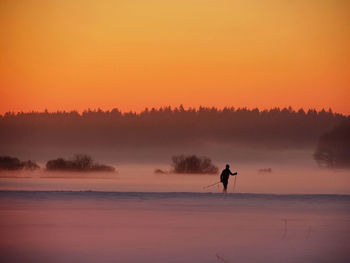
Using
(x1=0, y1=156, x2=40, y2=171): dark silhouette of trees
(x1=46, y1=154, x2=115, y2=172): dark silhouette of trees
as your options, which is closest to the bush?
(x1=46, y1=154, x2=115, y2=172): dark silhouette of trees

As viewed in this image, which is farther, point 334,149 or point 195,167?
point 334,149

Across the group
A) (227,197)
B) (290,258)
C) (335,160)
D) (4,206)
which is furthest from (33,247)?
(335,160)

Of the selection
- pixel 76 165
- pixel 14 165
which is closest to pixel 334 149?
pixel 76 165

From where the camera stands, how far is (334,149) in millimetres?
93062

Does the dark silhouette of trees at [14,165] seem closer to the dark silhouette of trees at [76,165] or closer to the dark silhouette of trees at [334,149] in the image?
the dark silhouette of trees at [76,165]

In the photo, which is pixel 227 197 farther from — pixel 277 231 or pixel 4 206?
pixel 277 231

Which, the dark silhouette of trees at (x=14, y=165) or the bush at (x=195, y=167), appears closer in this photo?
the bush at (x=195, y=167)

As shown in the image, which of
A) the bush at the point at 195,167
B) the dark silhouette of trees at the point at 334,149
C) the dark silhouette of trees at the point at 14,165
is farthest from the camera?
the dark silhouette of trees at the point at 334,149

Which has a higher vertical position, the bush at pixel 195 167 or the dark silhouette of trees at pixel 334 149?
the dark silhouette of trees at pixel 334 149

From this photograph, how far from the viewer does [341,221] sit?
86.8 ft

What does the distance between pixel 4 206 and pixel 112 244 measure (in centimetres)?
1083

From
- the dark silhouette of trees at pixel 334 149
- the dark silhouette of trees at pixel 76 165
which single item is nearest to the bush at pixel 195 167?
the dark silhouette of trees at pixel 76 165

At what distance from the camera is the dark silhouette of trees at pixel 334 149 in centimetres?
9200

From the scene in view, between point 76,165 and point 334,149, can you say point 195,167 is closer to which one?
point 76,165
